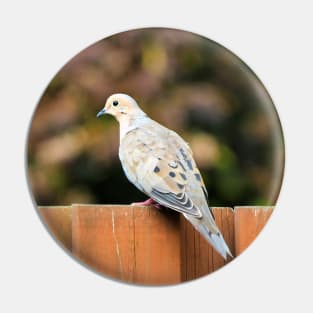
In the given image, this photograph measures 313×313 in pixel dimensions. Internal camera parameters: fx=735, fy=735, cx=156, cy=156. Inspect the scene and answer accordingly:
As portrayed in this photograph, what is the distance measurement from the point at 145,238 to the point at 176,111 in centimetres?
62

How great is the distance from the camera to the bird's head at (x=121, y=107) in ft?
11.5

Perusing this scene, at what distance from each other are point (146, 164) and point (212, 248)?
0.50 meters

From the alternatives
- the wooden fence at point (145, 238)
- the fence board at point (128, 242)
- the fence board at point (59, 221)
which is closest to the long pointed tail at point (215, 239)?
the wooden fence at point (145, 238)

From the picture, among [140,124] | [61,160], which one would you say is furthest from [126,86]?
[61,160]

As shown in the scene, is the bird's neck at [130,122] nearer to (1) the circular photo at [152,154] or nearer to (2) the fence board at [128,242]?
(1) the circular photo at [152,154]

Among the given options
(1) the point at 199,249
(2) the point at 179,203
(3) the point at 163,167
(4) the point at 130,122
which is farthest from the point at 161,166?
(1) the point at 199,249

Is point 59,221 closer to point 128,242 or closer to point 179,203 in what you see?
point 128,242

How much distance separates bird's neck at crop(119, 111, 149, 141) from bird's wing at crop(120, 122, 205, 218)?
33 mm

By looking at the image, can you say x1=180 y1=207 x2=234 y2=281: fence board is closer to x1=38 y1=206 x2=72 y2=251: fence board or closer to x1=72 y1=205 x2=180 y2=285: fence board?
x1=72 y1=205 x2=180 y2=285: fence board

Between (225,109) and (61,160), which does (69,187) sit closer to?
(61,160)

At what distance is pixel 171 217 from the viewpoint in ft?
11.3

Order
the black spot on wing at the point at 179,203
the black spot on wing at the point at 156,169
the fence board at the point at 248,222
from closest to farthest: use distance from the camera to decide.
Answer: the black spot on wing at the point at 179,203 → the black spot on wing at the point at 156,169 → the fence board at the point at 248,222

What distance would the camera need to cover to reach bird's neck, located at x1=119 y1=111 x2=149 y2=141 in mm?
3537

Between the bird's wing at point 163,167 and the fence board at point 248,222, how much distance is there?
0.88ft
